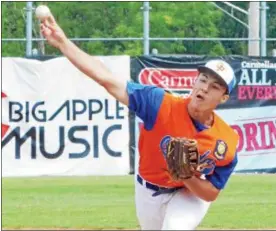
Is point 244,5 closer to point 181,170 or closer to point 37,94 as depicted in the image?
point 37,94

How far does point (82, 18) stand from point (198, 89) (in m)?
28.8

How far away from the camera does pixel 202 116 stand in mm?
6980

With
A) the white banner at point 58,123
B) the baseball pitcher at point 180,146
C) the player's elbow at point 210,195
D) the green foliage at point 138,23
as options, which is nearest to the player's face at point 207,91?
the baseball pitcher at point 180,146

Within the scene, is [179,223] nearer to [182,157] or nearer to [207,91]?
[182,157]

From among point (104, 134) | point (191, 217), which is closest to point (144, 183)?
point (191, 217)

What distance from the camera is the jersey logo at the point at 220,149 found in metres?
6.97

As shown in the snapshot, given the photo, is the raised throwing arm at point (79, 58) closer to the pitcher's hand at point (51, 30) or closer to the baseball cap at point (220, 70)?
the pitcher's hand at point (51, 30)

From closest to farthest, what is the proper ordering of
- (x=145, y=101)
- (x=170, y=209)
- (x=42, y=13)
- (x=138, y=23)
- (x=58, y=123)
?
(x=42, y=13) → (x=145, y=101) → (x=170, y=209) → (x=58, y=123) → (x=138, y=23)

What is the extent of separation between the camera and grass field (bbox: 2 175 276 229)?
11617 millimetres

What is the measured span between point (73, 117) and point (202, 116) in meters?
10.8

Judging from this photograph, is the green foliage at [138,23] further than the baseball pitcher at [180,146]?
Yes

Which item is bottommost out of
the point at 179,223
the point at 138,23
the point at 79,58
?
the point at 138,23

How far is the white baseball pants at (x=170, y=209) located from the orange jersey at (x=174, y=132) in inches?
4.8

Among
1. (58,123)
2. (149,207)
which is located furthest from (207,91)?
(58,123)
